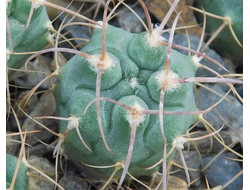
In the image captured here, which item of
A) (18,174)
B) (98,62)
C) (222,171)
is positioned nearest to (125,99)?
(98,62)

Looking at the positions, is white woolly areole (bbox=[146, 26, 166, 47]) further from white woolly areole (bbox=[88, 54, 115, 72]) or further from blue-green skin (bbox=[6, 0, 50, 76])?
blue-green skin (bbox=[6, 0, 50, 76])

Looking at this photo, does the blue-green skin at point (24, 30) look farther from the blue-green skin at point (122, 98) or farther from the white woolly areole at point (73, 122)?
the white woolly areole at point (73, 122)

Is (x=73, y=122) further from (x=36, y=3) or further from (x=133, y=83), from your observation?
(x=36, y=3)

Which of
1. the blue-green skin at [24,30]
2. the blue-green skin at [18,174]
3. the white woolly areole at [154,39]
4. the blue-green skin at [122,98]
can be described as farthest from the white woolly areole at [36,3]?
the blue-green skin at [18,174]

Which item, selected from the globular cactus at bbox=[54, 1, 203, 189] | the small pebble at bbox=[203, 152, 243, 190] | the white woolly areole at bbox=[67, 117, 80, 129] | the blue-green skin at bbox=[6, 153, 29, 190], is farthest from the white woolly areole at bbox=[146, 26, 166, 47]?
the small pebble at bbox=[203, 152, 243, 190]

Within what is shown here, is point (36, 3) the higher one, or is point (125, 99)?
point (36, 3)
